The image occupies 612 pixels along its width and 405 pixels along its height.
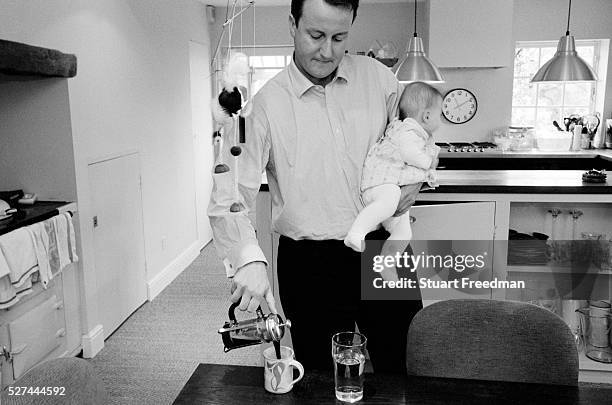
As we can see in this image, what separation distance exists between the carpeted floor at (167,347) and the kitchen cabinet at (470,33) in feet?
10.3

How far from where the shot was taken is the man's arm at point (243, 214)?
4.35 ft

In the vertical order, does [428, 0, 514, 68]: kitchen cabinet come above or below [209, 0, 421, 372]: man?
above

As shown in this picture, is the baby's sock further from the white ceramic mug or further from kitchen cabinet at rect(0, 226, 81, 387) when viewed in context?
kitchen cabinet at rect(0, 226, 81, 387)

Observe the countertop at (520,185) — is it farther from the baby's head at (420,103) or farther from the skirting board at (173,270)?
the skirting board at (173,270)

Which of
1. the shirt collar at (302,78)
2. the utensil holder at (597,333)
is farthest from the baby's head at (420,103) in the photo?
the utensil holder at (597,333)

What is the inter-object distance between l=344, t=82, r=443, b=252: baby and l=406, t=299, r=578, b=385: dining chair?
0.31 meters

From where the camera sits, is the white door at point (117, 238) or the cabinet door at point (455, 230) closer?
the cabinet door at point (455, 230)

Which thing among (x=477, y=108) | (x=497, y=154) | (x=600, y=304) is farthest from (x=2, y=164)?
(x=477, y=108)

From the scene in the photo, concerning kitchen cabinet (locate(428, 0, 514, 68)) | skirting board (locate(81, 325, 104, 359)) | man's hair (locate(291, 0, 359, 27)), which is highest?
kitchen cabinet (locate(428, 0, 514, 68))

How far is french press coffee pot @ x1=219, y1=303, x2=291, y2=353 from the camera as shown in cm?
112

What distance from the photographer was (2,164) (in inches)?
125

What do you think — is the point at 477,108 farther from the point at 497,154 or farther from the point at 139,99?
the point at 139,99

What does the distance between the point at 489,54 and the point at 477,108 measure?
0.68m

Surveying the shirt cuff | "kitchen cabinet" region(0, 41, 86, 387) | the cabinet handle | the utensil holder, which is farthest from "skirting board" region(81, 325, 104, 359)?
the utensil holder
